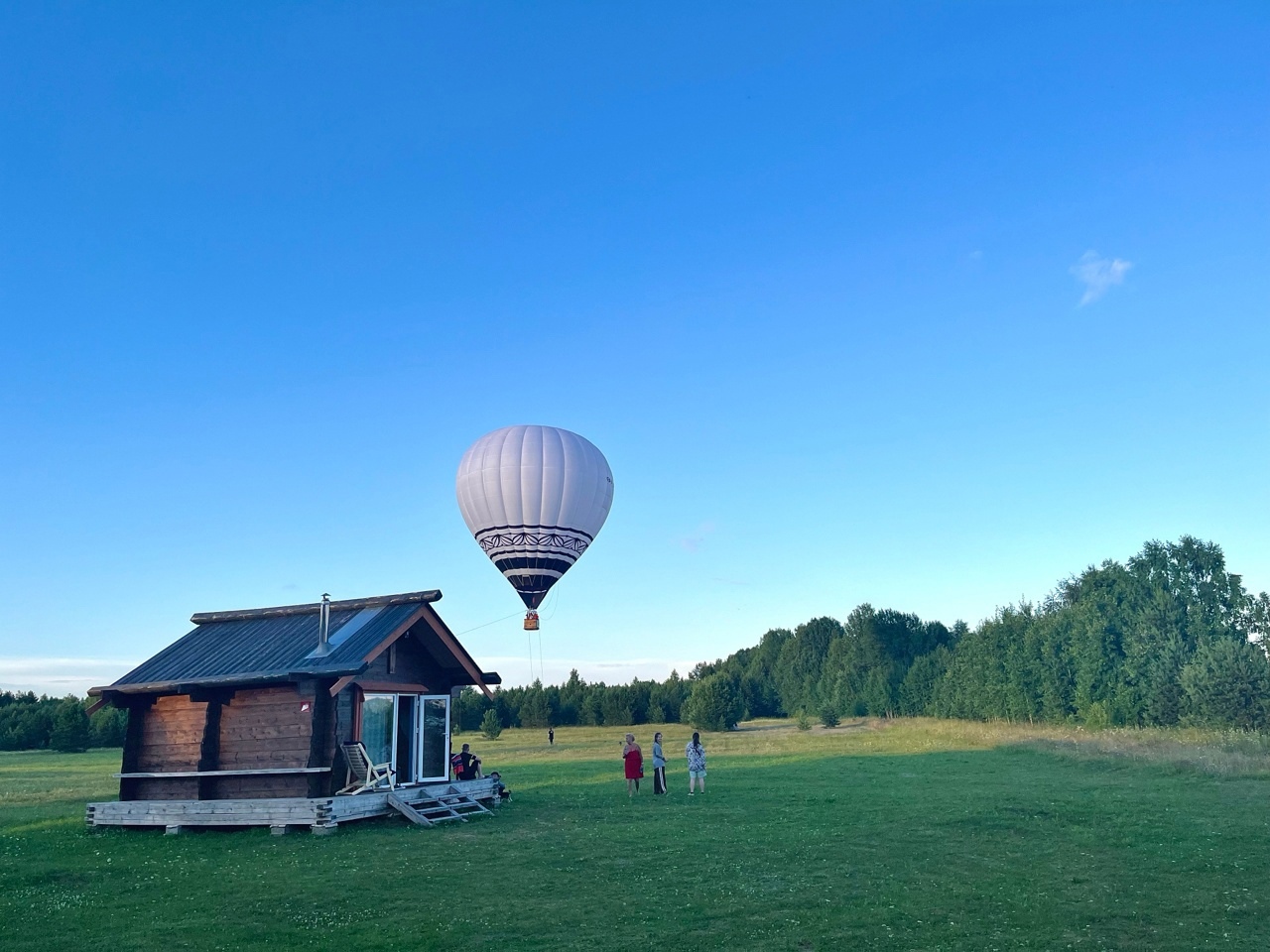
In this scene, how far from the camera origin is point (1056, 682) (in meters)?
70.7

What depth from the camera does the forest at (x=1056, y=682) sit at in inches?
2179

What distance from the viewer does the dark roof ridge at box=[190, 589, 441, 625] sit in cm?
2441

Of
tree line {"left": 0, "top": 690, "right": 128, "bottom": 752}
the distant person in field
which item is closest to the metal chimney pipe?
the distant person in field

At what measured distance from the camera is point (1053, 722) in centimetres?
6894

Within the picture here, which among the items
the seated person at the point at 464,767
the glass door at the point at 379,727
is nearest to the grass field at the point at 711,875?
the seated person at the point at 464,767

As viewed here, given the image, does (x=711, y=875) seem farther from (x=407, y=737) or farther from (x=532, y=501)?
(x=532, y=501)

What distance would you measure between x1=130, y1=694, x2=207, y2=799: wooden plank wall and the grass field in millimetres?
1595

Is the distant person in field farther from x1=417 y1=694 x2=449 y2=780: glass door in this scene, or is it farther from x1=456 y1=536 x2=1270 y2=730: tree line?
x1=456 y1=536 x2=1270 y2=730: tree line

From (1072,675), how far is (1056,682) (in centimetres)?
125

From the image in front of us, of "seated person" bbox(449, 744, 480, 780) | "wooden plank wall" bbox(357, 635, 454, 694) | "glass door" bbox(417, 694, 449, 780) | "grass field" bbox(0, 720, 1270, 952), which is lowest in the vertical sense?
"grass field" bbox(0, 720, 1270, 952)

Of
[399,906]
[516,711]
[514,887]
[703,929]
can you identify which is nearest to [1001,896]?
[703,929]

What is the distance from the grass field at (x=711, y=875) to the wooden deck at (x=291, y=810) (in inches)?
14.6

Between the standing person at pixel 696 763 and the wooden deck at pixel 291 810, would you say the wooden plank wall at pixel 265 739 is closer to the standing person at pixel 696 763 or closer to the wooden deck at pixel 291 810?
the wooden deck at pixel 291 810

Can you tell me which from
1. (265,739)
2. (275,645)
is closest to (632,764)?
(265,739)
